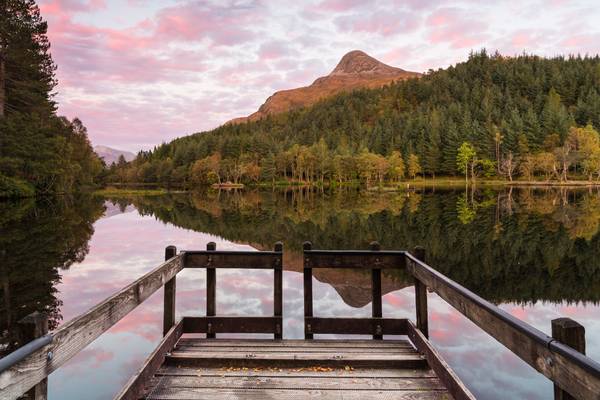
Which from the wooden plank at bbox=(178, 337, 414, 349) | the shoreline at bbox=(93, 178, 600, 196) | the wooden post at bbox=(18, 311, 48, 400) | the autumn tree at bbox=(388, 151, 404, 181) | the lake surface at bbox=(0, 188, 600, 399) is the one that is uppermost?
the autumn tree at bbox=(388, 151, 404, 181)

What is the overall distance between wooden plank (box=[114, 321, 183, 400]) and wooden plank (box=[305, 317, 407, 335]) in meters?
2.14

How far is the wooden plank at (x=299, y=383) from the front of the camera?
4.78m

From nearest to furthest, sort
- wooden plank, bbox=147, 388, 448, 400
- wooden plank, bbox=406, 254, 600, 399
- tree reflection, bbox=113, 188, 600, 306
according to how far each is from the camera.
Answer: wooden plank, bbox=406, 254, 600, 399 → wooden plank, bbox=147, 388, 448, 400 → tree reflection, bbox=113, 188, 600, 306

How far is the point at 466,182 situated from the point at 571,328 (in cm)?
11606

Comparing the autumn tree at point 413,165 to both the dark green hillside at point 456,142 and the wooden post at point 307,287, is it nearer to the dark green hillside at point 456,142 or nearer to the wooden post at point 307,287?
the dark green hillside at point 456,142

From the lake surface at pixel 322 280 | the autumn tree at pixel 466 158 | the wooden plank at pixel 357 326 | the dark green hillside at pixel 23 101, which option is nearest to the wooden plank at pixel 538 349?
the wooden plank at pixel 357 326

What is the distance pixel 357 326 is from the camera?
271 inches

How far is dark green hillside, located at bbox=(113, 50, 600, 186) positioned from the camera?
112 meters

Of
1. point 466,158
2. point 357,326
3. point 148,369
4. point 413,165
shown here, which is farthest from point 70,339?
point 413,165

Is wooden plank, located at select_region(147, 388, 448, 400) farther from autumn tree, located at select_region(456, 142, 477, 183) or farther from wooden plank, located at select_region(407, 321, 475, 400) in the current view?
autumn tree, located at select_region(456, 142, 477, 183)

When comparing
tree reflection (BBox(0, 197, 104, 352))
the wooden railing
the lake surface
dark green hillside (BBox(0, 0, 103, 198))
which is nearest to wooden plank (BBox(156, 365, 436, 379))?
the wooden railing

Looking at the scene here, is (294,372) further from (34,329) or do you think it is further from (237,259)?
(34,329)

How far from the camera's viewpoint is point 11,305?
1078 centimetres

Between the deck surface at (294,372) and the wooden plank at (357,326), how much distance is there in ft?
1.52
